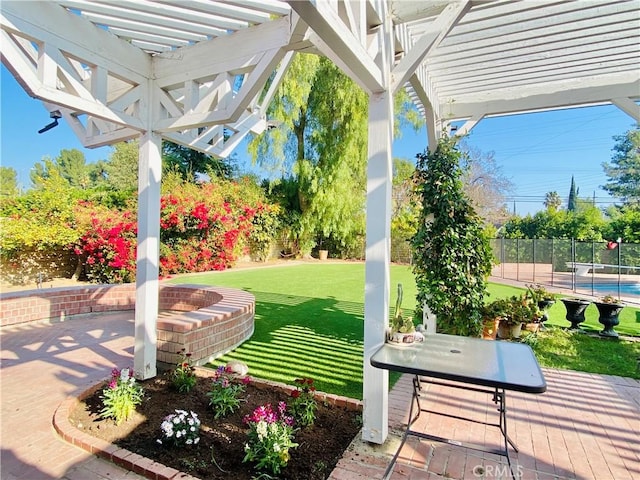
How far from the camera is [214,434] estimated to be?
2.42 metres

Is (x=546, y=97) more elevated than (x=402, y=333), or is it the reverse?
(x=546, y=97)

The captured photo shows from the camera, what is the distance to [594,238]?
1841 centimetres

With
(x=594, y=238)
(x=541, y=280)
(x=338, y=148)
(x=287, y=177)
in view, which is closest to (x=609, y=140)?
(x=594, y=238)

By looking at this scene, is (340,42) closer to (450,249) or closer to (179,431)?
(179,431)

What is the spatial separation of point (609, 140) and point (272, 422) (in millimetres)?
37541

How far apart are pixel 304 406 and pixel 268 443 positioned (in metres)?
0.60

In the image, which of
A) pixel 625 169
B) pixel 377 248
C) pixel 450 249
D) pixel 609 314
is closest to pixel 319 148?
pixel 609 314

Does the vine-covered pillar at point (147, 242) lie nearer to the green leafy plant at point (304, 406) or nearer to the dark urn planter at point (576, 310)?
the green leafy plant at point (304, 406)

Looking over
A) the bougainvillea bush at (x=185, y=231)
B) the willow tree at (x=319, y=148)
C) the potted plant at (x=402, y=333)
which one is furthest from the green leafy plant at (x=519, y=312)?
the willow tree at (x=319, y=148)

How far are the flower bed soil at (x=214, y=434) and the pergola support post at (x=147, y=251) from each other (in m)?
0.30

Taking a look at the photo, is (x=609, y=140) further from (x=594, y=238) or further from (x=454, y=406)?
(x=454, y=406)

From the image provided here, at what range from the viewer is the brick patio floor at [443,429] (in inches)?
85.1

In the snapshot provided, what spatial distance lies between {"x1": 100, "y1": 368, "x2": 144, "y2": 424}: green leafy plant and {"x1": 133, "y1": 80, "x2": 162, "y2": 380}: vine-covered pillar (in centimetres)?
48

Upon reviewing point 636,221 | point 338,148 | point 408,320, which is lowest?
point 408,320
